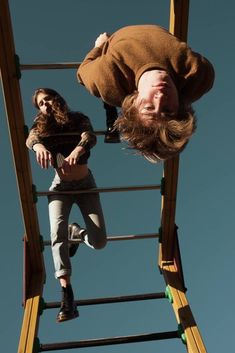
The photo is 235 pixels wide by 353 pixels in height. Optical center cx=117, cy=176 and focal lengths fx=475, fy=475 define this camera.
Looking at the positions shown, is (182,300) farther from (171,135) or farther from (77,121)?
(171,135)

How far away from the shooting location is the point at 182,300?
3.44m

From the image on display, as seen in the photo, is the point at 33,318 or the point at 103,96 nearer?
the point at 103,96

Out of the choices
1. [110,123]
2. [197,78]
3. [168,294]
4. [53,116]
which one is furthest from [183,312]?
[197,78]

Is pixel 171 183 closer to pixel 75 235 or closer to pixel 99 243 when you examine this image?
pixel 99 243

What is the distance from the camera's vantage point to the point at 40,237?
3.57 m

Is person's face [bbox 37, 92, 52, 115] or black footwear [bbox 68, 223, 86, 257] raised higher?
person's face [bbox 37, 92, 52, 115]

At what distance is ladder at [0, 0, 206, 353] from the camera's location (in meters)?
2.90

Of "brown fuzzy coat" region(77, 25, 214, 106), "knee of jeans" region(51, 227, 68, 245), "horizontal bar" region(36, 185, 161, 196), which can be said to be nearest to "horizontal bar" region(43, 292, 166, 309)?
"knee of jeans" region(51, 227, 68, 245)

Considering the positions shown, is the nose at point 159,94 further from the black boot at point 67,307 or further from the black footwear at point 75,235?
the black footwear at point 75,235

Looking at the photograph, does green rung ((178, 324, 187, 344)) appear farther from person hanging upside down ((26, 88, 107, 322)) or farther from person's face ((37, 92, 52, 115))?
person's face ((37, 92, 52, 115))

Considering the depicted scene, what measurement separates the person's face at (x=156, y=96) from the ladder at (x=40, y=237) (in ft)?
3.53

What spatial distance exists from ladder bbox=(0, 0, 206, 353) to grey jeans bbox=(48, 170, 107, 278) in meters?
0.11

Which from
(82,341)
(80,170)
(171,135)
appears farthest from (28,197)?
(171,135)

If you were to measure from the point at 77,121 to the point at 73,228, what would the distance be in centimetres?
83
